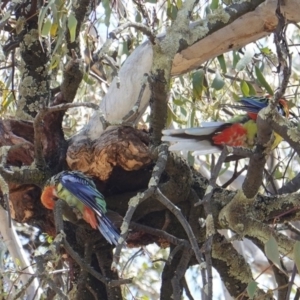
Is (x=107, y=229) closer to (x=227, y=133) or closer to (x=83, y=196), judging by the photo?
(x=83, y=196)

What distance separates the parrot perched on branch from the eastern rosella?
26 centimetres

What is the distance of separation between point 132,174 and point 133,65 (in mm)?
292

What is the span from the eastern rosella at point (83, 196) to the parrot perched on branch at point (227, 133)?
26 centimetres

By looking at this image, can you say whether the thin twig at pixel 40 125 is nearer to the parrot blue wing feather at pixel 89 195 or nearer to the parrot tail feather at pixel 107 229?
the parrot blue wing feather at pixel 89 195

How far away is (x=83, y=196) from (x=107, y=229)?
98 millimetres

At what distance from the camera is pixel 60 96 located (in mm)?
1630

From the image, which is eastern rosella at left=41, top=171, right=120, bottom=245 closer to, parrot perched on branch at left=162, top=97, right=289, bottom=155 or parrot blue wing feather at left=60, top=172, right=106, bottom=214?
parrot blue wing feather at left=60, top=172, right=106, bottom=214

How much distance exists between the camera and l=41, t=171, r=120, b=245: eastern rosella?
1440mm

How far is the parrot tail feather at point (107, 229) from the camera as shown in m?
1.41

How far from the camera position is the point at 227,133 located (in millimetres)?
1678

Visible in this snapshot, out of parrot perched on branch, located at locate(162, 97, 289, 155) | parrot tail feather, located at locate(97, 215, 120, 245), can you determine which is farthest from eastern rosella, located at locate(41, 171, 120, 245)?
parrot perched on branch, located at locate(162, 97, 289, 155)

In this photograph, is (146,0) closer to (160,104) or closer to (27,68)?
(27,68)

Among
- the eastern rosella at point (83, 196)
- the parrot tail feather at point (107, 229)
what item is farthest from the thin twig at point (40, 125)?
the parrot tail feather at point (107, 229)

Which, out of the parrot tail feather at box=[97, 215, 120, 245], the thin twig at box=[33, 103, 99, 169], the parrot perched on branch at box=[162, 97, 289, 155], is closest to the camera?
the thin twig at box=[33, 103, 99, 169]
